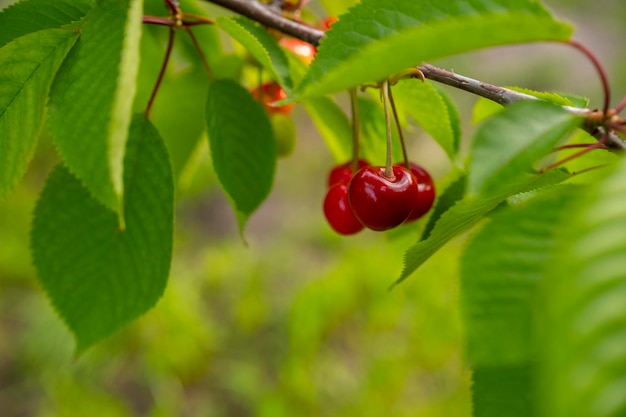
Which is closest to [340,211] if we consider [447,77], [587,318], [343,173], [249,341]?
[343,173]

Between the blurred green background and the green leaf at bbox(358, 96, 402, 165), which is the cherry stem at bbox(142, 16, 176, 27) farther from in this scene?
the blurred green background

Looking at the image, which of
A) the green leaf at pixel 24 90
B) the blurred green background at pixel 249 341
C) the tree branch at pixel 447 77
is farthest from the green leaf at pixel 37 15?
the blurred green background at pixel 249 341

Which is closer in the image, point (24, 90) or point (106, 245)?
point (24, 90)

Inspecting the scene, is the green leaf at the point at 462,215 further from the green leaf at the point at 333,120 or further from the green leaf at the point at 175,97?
the green leaf at the point at 175,97

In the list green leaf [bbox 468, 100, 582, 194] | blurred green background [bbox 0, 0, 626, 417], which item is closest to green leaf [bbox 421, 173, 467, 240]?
green leaf [bbox 468, 100, 582, 194]

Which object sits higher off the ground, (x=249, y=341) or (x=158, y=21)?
(x=158, y=21)

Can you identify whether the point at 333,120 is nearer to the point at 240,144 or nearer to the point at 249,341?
the point at 240,144
